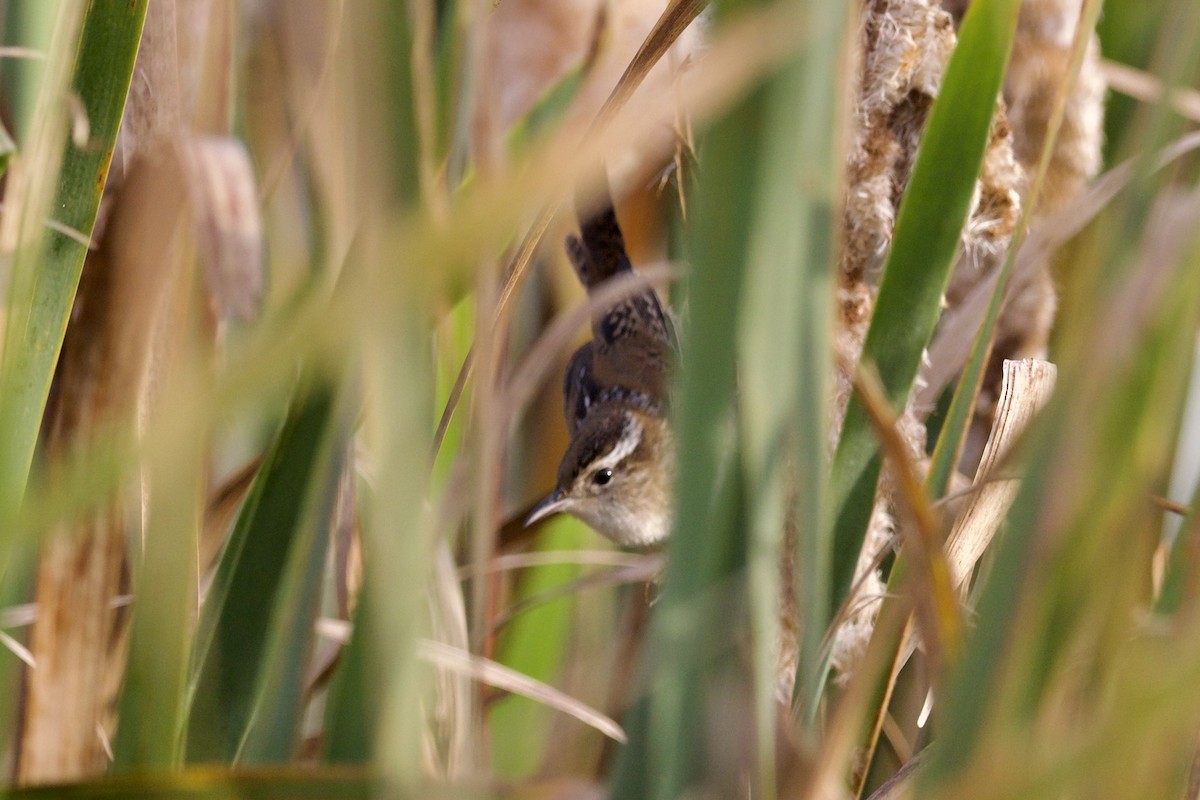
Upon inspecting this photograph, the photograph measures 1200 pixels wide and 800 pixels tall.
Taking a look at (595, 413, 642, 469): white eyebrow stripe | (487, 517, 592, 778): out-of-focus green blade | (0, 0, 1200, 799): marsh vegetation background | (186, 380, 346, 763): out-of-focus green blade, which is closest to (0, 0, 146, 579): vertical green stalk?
(0, 0, 1200, 799): marsh vegetation background

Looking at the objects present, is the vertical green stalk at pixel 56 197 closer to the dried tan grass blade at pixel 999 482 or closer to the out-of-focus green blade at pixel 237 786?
the out-of-focus green blade at pixel 237 786

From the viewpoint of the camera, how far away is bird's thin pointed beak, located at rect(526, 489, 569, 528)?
1.31 m

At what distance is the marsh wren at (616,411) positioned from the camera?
151 centimetres

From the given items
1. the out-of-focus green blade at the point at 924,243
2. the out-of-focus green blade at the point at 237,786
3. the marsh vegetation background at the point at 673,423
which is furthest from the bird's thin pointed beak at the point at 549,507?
the out-of-focus green blade at the point at 237,786

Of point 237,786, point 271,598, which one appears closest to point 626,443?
point 271,598

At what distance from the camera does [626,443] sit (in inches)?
66.5

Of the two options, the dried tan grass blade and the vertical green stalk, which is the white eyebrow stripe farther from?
the vertical green stalk

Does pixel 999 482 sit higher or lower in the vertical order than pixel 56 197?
lower

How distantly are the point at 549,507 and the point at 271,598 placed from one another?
2.25ft

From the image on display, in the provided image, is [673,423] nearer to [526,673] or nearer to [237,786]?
[237,786]

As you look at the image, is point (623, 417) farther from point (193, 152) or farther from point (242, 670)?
point (193, 152)

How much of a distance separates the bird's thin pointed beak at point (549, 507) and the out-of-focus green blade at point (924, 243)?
0.60 m

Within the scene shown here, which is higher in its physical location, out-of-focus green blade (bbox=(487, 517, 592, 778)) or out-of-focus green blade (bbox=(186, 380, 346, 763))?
out-of-focus green blade (bbox=(186, 380, 346, 763))

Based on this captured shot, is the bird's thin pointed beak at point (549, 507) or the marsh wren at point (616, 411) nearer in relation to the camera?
the bird's thin pointed beak at point (549, 507)
